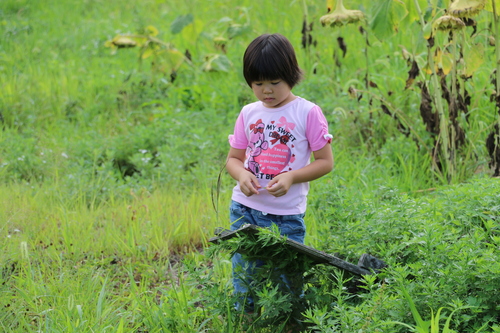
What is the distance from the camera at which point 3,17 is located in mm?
8797

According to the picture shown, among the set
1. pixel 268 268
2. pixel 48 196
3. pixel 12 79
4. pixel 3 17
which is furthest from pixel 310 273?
pixel 3 17

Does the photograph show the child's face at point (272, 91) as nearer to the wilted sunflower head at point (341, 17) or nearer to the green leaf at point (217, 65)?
the wilted sunflower head at point (341, 17)

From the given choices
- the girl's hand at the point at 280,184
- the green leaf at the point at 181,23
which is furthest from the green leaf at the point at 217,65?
the girl's hand at the point at 280,184

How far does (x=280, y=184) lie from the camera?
7.58 feet

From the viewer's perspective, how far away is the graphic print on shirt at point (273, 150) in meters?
2.46

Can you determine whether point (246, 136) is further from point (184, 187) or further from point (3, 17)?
point (3, 17)

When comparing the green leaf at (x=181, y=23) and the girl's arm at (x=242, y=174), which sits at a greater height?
the girl's arm at (x=242, y=174)

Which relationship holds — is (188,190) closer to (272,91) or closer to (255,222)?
(255,222)

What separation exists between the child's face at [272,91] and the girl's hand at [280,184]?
314 mm

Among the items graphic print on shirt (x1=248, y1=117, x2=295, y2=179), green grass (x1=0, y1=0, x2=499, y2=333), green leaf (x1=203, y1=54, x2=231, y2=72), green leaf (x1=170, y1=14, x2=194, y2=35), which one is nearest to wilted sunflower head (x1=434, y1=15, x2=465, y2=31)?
green grass (x1=0, y1=0, x2=499, y2=333)

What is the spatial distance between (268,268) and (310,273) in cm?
21

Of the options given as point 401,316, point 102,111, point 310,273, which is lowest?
point 102,111

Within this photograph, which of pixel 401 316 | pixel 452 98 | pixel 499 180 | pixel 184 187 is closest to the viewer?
pixel 401 316

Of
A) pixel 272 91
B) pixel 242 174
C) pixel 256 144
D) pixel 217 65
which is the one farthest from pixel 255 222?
pixel 217 65
